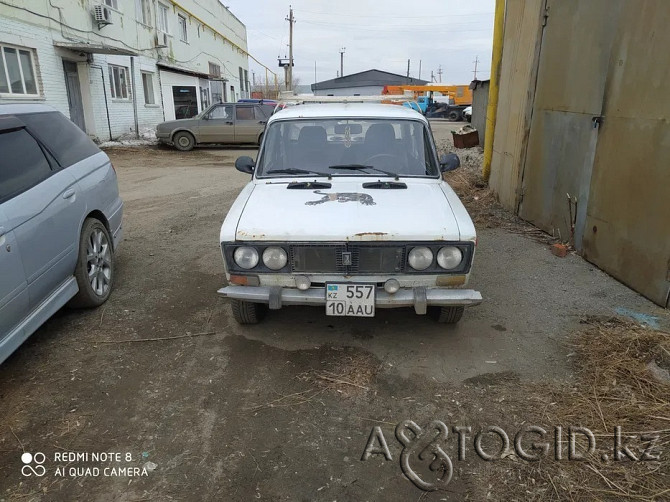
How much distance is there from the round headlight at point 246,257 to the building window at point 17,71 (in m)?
12.0

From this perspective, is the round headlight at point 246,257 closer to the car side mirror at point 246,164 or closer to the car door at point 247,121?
the car side mirror at point 246,164

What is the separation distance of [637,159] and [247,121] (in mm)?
14098

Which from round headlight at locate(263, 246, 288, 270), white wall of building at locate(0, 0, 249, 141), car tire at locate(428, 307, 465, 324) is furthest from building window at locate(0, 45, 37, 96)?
car tire at locate(428, 307, 465, 324)

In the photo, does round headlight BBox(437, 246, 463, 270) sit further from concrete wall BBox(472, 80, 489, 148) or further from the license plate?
concrete wall BBox(472, 80, 489, 148)

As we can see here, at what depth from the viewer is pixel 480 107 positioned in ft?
45.5

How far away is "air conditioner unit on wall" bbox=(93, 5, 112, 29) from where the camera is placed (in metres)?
15.4

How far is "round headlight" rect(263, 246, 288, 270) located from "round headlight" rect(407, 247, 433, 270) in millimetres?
873

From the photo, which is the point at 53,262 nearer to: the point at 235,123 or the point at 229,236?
the point at 229,236

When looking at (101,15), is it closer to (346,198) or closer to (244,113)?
(244,113)

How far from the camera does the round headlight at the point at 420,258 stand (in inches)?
130

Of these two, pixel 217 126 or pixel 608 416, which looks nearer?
pixel 608 416

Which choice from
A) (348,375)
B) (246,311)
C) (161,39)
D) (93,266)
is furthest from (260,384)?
(161,39)

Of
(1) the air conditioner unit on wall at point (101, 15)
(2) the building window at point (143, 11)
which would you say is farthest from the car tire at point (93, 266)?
(2) the building window at point (143, 11)

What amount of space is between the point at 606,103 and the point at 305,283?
387cm
